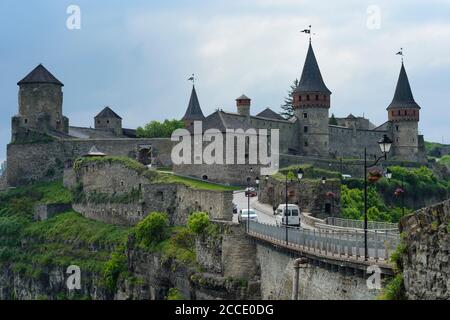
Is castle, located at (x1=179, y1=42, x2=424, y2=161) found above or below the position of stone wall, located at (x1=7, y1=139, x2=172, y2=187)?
above

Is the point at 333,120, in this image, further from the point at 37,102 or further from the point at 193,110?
the point at 37,102

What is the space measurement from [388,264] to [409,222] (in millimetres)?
2128

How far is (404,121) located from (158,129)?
29.3 m

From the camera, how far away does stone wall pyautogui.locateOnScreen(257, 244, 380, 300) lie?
27922 mm

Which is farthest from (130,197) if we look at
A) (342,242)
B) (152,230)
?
(342,242)

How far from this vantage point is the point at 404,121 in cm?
10844

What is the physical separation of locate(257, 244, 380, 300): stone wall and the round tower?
4814 centimetres

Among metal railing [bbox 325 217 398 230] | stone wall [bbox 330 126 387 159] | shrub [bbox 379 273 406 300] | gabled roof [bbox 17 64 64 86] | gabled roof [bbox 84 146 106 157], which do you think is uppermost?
gabled roof [bbox 17 64 64 86]

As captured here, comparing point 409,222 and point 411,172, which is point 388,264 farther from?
point 411,172

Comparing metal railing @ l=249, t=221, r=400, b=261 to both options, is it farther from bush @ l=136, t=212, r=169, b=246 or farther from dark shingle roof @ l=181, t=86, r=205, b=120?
dark shingle roof @ l=181, t=86, r=205, b=120

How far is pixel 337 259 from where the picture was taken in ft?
95.8

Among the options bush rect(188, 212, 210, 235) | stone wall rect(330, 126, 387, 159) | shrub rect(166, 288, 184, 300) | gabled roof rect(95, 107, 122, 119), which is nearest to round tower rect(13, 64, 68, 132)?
gabled roof rect(95, 107, 122, 119)

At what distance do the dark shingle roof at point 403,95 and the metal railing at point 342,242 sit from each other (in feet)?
229
